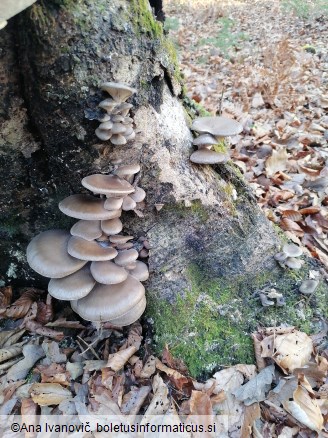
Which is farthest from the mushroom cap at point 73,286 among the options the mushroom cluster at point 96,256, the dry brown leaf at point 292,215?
the dry brown leaf at point 292,215

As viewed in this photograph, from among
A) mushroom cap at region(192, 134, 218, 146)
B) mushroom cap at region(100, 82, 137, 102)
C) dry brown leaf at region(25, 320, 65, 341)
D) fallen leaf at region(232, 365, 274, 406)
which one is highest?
mushroom cap at region(100, 82, 137, 102)

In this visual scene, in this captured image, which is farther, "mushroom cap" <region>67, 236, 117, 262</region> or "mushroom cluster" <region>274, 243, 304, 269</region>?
"mushroom cluster" <region>274, 243, 304, 269</region>

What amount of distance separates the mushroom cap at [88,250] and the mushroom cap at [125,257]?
0.09 m

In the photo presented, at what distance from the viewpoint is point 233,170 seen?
123 inches

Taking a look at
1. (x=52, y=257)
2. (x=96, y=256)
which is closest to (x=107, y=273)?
(x=96, y=256)

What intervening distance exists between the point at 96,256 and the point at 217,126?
1.32m

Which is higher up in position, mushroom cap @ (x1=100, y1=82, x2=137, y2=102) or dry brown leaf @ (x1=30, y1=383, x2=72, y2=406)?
mushroom cap @ (x1=100, y1=82, x2=137, y2=102)

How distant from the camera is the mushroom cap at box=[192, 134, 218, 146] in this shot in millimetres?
2668

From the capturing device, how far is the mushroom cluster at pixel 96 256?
2.35 m

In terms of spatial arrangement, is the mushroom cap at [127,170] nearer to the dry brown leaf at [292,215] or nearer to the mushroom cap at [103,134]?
the mushroom cap at [103,134]

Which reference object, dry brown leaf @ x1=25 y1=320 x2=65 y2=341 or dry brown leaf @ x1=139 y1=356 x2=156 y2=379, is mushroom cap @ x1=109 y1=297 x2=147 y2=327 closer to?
dry brown leaf @ x1=139 y1=356 x2=156 y2=379

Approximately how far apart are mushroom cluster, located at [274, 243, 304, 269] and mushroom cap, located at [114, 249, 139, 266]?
127 centimetres

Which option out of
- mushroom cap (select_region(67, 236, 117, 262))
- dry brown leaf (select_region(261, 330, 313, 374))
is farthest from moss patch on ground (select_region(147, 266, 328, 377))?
mushroom cap (select_region(67, 236, 117, 262))

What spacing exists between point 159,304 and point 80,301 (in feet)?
2.04
